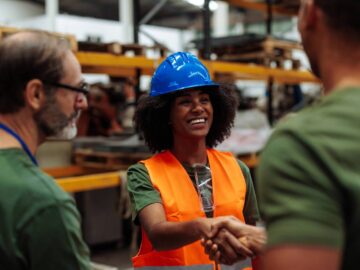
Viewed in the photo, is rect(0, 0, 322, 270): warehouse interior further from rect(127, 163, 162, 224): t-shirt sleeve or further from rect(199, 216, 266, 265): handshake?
rect(199, 216, 266, 265): handshake

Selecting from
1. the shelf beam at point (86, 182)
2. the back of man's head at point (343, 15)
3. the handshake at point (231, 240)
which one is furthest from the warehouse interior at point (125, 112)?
the back of man's head at point (343, 15)

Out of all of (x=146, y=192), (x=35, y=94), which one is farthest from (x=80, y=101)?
(x=146, y=192)

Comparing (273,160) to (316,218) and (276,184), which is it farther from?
(316,218)

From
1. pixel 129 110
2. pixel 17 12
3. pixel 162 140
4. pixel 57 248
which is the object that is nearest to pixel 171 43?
pixel 17 12

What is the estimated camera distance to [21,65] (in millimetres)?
1714

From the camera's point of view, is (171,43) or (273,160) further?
(171,43)

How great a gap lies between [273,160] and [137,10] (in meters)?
6.53

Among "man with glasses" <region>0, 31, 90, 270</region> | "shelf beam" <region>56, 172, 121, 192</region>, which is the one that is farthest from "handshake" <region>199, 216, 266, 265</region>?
"shelf beam" <region>56, 172, 121, 192</region>

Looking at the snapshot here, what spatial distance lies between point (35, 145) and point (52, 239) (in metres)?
0.38

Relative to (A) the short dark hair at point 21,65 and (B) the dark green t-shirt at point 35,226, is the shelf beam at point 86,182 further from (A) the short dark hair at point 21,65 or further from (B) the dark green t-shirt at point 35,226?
(B) the dark green t-shirt at point 35,226

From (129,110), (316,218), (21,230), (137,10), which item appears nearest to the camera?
(316,218)

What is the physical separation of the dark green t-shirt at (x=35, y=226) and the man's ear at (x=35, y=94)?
10.3 inches

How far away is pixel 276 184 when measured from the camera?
1.10 meters

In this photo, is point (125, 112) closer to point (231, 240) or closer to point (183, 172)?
point (183, 172)
